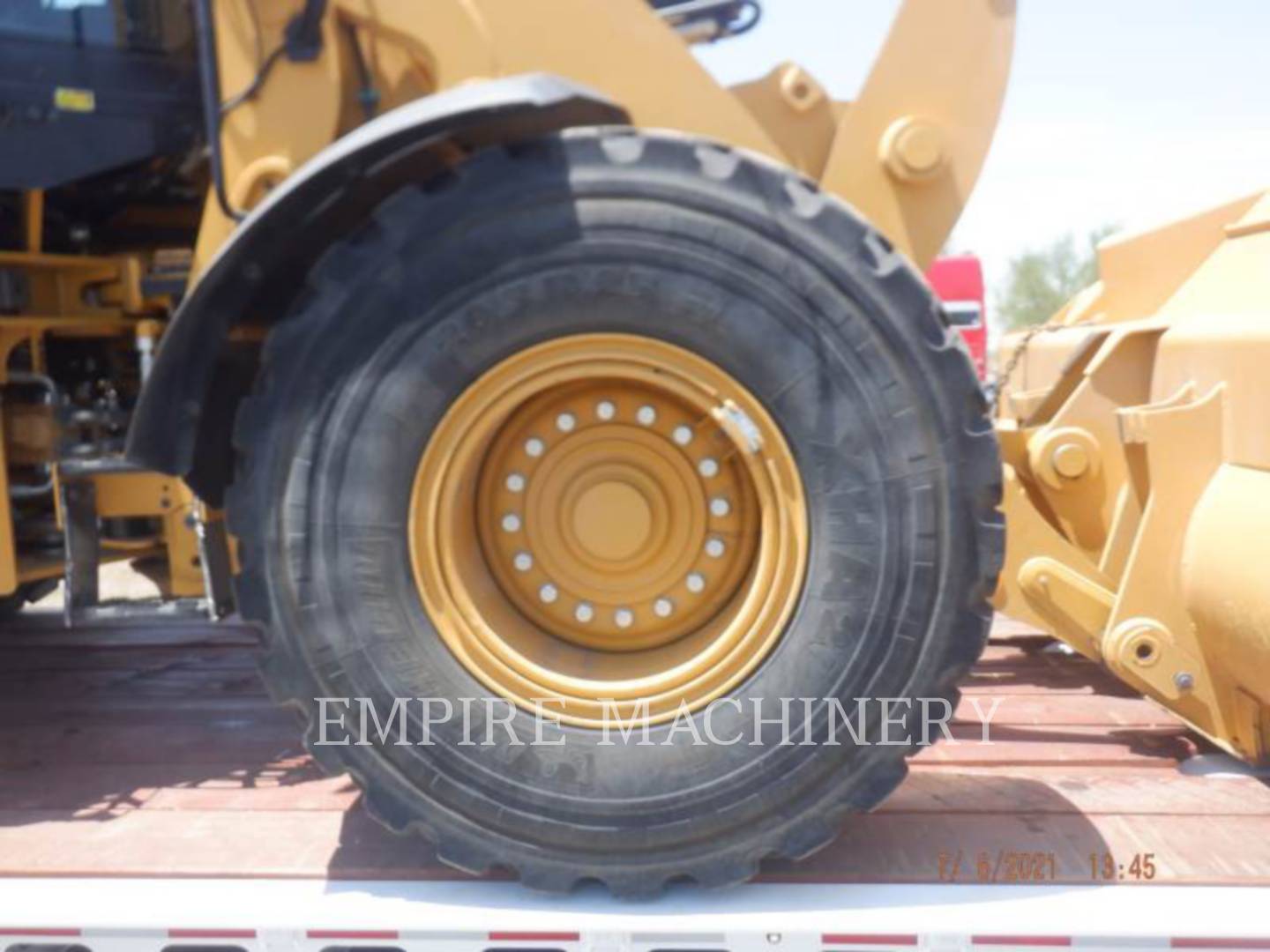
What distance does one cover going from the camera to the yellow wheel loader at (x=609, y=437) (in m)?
2.09

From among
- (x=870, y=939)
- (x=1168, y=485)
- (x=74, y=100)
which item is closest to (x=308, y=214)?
(x=74, y=100)

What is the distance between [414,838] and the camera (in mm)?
2365

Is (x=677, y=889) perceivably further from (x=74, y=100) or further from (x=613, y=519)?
(x=74, y=100)

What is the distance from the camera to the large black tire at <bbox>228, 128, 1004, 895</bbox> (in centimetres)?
208

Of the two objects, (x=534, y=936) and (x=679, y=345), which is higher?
(x=679, y=345)

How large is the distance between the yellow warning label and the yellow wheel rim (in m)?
1.38

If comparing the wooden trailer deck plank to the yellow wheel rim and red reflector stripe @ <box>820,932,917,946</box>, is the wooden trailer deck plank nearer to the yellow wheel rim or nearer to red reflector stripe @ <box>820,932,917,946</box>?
red reflector stripe @ <box>820,932,917,946</box>

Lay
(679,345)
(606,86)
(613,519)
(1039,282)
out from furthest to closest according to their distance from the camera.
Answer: (1039,282), (606,86), (613,519), (679,345)

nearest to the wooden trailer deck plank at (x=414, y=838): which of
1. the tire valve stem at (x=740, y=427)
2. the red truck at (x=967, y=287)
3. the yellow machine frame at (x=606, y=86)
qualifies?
the yellow machine frame at (x=606, y=86)

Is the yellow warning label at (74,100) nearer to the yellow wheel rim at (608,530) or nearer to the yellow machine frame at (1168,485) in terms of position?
the yellow wheel rim at (608,530)

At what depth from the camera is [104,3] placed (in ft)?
9.10

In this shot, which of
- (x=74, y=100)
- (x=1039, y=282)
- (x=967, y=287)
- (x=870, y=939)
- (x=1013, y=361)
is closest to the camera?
(x=870, y=939)

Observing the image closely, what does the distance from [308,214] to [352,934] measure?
1305mm

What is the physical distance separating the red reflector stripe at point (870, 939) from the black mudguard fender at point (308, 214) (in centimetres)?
149
